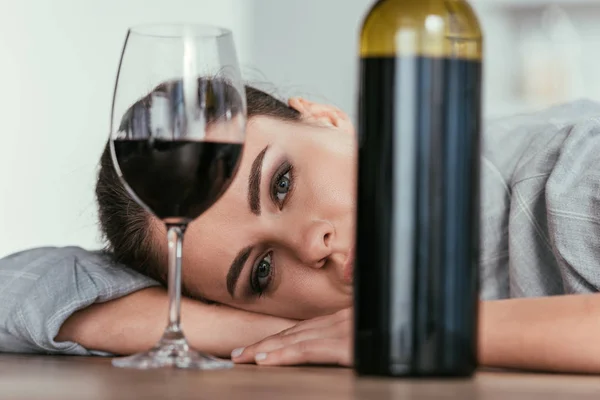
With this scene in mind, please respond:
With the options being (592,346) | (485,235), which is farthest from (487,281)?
(592,346)

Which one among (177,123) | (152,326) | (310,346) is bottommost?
(152,326)

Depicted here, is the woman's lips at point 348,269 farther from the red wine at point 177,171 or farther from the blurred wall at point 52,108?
the blurred wall at point 52,108

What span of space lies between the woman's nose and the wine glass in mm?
512

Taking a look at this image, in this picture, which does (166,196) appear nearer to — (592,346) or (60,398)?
(60,398)

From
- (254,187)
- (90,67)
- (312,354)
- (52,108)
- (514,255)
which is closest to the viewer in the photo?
(312,354)

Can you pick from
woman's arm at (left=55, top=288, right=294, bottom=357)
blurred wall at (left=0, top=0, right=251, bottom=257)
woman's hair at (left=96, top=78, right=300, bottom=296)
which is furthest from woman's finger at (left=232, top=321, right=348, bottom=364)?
blurred wall at (left=0, top=0, right=251, bottom=257)

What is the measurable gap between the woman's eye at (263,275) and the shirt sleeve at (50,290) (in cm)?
18

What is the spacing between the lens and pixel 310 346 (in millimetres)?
996

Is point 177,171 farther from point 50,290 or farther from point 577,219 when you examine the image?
point 577,219

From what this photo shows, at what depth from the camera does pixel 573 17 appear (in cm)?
460

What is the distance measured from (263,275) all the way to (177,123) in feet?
2.16

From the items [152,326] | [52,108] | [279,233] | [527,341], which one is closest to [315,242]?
[279,233]

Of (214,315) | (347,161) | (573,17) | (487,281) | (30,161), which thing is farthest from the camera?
(573,17)

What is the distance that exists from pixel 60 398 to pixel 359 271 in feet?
0.76
